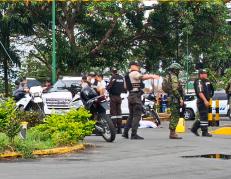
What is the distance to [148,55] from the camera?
38875mm

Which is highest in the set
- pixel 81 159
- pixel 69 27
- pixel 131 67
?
pixel 69 27

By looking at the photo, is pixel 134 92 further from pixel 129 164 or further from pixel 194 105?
pixel 194 105

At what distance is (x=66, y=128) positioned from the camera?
1423cm

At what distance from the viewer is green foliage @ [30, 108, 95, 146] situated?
13974 millimetres

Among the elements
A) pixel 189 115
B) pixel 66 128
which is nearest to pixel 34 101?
pixel 66 128

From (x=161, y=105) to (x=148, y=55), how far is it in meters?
2.94

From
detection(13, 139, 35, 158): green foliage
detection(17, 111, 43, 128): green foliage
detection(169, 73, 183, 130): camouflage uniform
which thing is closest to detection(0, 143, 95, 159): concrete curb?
detection(13, 139, 35, 158): green foliage

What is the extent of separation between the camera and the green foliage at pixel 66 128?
13974mm

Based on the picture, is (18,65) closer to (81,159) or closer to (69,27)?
(69,27)

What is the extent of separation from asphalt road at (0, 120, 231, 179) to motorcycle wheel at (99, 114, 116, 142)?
0.46 m

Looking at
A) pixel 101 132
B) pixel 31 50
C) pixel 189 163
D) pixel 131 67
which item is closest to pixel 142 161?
pixel 189 163

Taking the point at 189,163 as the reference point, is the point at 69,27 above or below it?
above

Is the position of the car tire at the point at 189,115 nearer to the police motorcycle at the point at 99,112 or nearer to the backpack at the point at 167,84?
the backpack at the point at 167,84

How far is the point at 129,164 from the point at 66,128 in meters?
3.21
